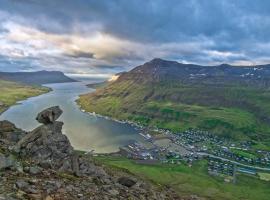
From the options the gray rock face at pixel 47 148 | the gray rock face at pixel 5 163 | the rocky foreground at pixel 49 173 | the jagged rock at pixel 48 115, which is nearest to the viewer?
the rocky foreground at pixel 49 173

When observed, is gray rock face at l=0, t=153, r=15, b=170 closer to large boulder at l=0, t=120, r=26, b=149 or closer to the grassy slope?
large boulder at l=0, t=120, r=26, b=149

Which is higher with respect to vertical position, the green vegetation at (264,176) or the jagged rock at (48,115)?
the jagged rock at (48,115)

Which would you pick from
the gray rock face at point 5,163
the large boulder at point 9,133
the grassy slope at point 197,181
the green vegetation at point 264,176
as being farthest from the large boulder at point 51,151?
the green vegetation at point 264,176

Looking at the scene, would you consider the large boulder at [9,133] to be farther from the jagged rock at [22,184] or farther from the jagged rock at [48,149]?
the jagged rock at [22,184]

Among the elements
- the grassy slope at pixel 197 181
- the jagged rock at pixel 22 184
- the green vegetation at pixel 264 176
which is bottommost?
the green vegetation at pixel 264 176

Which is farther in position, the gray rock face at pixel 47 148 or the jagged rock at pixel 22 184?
the gray rock face at pixel 47 148

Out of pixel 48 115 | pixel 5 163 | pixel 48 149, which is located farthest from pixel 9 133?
pixel 5 163

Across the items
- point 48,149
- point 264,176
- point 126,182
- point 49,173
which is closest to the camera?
point 49,173

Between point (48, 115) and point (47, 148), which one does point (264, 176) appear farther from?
point (47, 148)
